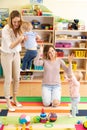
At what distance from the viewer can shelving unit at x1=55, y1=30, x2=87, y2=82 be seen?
14.7 feet

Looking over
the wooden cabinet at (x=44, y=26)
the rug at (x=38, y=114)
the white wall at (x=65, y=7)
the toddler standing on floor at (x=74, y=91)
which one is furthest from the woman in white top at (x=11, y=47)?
the white wall at (x=65, y=7)

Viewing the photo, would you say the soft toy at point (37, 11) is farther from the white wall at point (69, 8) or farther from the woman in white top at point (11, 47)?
the woman in white top at point (11, 47)

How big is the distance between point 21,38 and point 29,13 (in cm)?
150

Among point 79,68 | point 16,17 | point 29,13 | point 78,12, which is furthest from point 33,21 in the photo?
point 16,17

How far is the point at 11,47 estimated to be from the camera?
304 centimetres

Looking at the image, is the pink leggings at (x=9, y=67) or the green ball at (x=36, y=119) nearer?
the green ball at (x=36, y=119)

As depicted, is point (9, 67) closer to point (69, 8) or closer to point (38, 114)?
point (38, 114)

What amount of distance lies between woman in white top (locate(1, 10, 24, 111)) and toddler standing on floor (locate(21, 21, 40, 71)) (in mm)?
193

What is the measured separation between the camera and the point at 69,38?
450cm

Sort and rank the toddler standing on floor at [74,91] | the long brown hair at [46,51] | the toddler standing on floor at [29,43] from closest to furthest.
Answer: the toddler standing on floor at [74,91] < the toddler standing on floor at [29,43] < the long brown hair at [46,51]

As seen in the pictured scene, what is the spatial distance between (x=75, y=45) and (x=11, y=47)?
1926mm

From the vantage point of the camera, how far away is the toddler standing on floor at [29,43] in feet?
11.2

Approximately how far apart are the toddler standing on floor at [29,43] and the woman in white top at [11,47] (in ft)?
0.63

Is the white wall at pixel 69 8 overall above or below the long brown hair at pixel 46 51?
above
